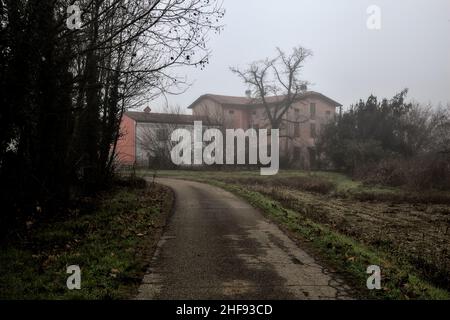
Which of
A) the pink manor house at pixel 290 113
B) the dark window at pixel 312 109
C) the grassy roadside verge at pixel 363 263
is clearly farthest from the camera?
the dark window at pixel 312 109

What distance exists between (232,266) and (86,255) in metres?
2.80

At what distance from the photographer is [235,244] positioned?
10156 millimetres

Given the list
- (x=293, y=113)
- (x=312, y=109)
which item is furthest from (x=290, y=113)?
(x=312, y=109)

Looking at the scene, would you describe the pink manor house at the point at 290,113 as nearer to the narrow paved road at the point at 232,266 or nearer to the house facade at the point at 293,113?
the house facade at the point at 293,113

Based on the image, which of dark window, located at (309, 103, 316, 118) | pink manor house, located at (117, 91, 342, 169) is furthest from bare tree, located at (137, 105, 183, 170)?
dark window, located at (309, 103, 316, 118)

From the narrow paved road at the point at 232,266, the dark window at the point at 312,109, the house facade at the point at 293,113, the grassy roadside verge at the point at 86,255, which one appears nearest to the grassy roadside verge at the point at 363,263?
the narrow paved road at the point at 232,266

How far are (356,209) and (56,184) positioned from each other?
1216cm

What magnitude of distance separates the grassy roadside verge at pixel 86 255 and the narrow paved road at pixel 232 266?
1.21 ft

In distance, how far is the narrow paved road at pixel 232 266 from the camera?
672 cm

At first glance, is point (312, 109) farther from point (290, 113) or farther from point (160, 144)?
point (160, 144)

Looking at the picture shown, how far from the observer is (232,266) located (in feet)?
26.9

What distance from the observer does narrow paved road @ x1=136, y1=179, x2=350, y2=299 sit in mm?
6723
